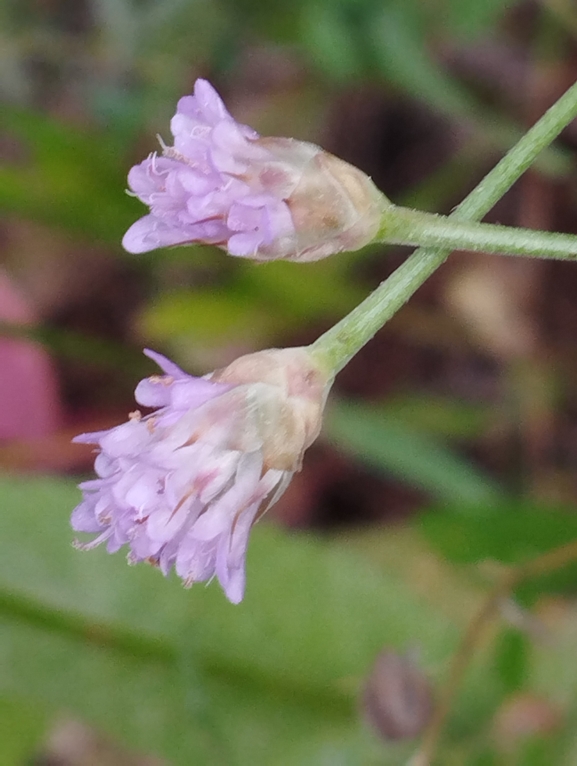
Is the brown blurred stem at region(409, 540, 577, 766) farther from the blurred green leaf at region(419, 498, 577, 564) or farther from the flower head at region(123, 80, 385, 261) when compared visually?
the flower head at region(123, 80, 385, 261)

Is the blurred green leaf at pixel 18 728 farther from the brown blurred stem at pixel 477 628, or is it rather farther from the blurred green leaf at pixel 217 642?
the brown blurred stem at pixel 477 628

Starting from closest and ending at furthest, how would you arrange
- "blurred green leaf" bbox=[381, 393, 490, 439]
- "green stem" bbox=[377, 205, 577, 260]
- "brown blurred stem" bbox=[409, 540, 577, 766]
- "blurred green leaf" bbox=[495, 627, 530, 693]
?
"green stem" bbox=[377, 205, 577, 260], "brown blurred stem" bbox=[409, 540, 577, 766], "blurred green leaf" bbox=[495, 627, 530, 693], "blurred green leaf" bbox=[381, 393, 490, 439]

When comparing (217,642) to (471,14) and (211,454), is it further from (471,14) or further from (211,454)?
(471,14)

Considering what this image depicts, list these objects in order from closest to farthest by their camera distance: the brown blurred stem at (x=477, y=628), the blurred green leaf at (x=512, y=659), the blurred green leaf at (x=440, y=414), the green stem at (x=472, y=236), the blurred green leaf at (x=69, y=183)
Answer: the green stem at (x=472, y=236), the brown blurred stem at (x=477, y=628), the blurred green leaf at (x=512, y=659), the blurred green leaf at (x=69, y=183), the blurred green leaf at (x=440, y=414)

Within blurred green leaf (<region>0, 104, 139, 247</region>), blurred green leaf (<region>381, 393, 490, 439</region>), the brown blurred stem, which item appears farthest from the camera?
blurred green leaf (<region>381, 393, 490, 439</region>)

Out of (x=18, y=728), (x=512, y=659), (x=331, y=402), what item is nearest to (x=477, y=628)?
(x=512, y=659)

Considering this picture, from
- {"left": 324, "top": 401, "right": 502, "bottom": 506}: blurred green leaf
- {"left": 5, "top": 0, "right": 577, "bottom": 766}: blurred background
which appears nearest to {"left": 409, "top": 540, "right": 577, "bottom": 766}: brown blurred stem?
{"left": 5, "top": 0, "right": 577, "bottom": 766}: blurred background

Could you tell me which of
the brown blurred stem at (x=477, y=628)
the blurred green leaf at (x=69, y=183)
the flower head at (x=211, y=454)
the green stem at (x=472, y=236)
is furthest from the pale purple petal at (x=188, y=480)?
the blurred green leaf at (x=69, y=183)
